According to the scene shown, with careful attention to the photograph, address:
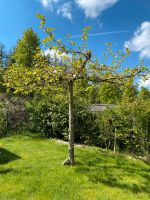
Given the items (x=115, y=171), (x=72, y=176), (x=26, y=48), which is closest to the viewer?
(x=72, y=176)

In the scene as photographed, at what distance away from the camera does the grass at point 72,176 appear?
4.38m

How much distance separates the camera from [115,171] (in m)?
5.80

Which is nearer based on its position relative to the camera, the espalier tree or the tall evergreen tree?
the espalier tree

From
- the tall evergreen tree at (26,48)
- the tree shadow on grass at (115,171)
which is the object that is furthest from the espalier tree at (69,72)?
the tall evergreen tree at (26,48)

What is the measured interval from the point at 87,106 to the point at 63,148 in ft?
8.32

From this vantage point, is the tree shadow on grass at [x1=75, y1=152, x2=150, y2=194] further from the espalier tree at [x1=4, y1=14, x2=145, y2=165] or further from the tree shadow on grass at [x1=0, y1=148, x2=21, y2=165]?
the tree shadow on grass at [x1=0, y1=148, x2=21, y2=165]

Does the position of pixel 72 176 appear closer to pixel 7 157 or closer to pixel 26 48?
pixel 7 157

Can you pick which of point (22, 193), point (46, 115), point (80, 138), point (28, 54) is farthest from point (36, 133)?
point (28, 54)

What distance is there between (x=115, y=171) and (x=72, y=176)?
1.29 metres

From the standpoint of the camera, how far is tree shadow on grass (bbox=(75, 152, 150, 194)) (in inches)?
194

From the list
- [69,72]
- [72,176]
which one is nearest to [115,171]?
[72,176]

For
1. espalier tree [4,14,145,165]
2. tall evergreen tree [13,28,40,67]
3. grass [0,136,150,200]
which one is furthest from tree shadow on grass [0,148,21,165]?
tall evergreen tree [13,28,40,67]

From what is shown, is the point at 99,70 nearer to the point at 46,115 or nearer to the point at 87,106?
the point at 87,106

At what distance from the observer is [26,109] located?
12.4 m
